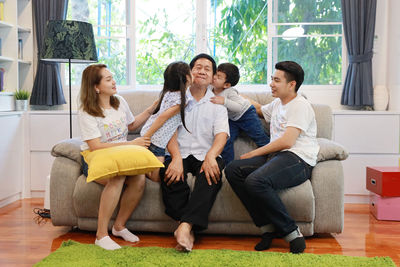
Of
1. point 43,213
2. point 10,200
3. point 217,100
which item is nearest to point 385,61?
point 217,100

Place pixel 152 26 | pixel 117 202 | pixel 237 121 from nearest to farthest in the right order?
pixel 117 202, pixel 237 121, pixel 152 26

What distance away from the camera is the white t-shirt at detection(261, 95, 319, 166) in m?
2.86

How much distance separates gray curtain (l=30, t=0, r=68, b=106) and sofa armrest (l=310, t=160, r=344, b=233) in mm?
2547

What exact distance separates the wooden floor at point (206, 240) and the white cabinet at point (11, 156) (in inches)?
20.2

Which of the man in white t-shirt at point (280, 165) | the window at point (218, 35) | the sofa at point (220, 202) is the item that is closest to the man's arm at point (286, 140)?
the man in white t-shirt at point (280, 165)

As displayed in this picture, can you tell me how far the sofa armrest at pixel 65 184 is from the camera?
120 inches

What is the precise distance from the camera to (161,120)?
3049 mm

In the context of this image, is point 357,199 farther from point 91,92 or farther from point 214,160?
point 91,92

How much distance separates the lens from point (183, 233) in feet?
8.66

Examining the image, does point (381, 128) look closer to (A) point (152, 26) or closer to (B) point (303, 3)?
(B) point (303, 3)

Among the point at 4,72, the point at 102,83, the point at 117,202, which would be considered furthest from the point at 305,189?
the point at 4,72

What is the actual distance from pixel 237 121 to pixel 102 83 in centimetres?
91

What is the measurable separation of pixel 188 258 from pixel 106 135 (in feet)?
2.85

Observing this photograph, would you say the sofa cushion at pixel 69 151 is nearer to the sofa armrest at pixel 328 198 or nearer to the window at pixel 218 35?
the sofa armrest at pixel 328 198
